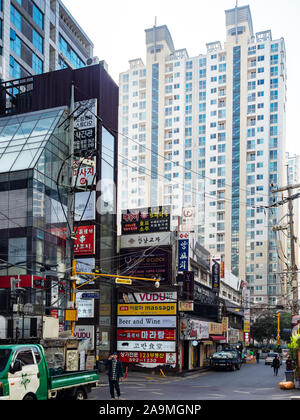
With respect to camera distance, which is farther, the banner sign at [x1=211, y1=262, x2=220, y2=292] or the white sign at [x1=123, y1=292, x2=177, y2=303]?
the banner sign at [x1=211, y1=262, x2=220, y2=292]

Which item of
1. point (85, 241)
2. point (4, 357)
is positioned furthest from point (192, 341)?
point (4, 357)

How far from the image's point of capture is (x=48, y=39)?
218ft

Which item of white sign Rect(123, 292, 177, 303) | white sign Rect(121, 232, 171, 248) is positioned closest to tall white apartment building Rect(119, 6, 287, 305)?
white sign Rect(121, 232, 171, 248)

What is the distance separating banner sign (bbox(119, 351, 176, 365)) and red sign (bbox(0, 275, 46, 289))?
11.5m

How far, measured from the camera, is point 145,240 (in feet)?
141

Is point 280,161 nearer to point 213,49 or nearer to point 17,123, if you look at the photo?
point 213,49

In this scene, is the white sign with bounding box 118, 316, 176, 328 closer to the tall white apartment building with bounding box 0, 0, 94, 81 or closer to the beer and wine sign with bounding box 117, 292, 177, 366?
the beer and wine sign with bounding box 117, 292, 177, 366

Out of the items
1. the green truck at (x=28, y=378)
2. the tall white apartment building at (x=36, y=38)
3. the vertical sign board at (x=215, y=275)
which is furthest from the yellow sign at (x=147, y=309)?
the tall white apartment building at (x=36, y=38)

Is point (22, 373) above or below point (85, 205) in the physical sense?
below

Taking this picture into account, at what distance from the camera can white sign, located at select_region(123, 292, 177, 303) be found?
4056 cm

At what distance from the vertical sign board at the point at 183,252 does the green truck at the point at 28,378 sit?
2430 cm

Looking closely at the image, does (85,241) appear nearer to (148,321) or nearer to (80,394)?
(148,321)

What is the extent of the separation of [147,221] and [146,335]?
954cm

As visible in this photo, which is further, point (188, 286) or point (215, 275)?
point (215, 275)
